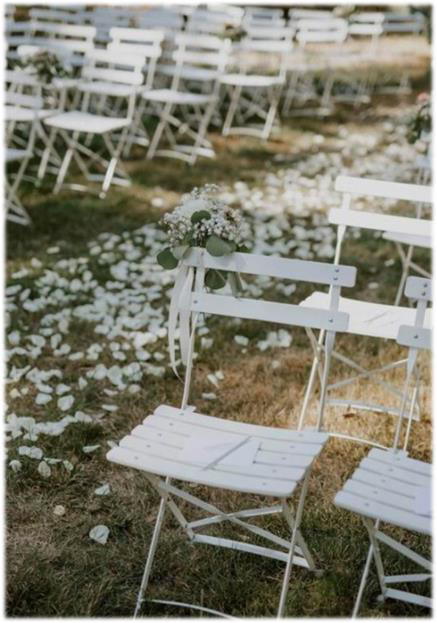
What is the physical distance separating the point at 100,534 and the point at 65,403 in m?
0.93

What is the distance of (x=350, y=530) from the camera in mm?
2990

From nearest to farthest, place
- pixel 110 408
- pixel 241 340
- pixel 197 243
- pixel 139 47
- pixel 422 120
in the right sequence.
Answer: pixel 197 243 → pixel 110 408 → pixel 241 340 → pixel 422 120 → pixel 139 47

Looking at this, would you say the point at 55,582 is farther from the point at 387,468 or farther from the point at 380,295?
the point at 380,295

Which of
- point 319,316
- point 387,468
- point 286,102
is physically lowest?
point 286,102

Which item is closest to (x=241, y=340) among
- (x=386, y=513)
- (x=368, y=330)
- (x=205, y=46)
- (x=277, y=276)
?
(x=368, y=330)

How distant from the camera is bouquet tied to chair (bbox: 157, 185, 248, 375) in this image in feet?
9.53

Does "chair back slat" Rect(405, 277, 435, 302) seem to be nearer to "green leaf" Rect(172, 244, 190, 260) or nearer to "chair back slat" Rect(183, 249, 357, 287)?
"chair back slat" Rect(183, 249, 357, 287)

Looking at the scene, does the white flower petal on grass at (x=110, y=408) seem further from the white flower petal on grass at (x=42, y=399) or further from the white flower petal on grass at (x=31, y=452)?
the white flower petal on grass at (x=31, y=452)

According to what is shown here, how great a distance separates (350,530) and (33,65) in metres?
4.85

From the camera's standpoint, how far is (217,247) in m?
2.86

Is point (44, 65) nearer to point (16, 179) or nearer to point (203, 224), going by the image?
point (16, 179)

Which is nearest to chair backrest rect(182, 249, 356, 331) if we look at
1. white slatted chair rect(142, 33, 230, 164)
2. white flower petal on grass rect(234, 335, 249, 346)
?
white flower petal on grass rect(234, 335, 249, 346)

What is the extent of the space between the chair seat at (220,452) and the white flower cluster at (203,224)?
0.59 m

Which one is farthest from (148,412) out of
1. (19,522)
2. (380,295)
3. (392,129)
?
(392,129)
